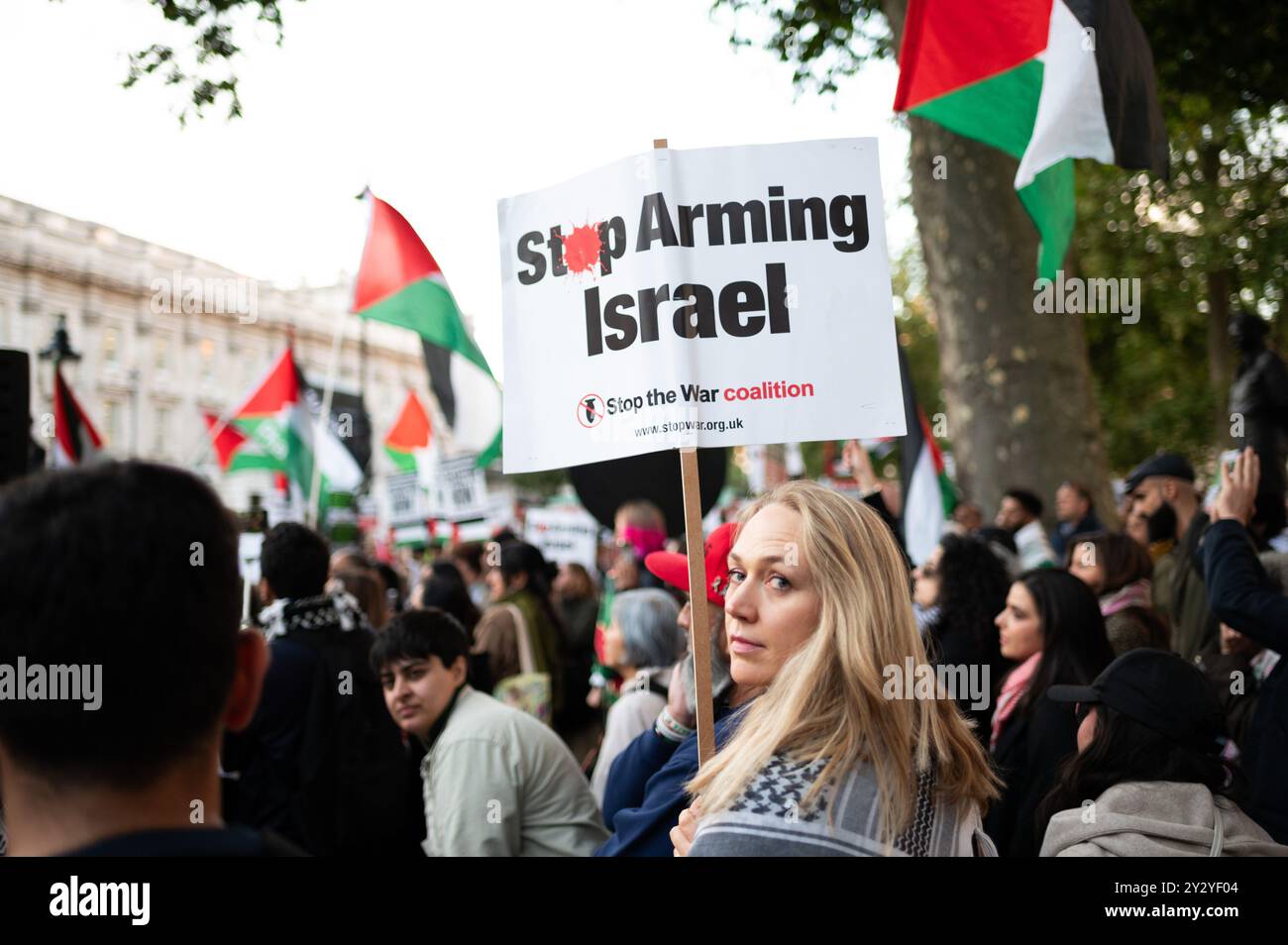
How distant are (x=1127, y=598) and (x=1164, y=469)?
71.1 inches

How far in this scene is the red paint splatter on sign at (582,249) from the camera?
3.50 metres

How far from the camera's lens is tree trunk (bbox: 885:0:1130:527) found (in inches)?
485

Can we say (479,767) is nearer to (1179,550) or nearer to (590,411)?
(590,411)

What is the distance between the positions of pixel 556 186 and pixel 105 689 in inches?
91.9

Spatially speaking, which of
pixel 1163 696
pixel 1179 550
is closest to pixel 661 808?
pixel 1163 696

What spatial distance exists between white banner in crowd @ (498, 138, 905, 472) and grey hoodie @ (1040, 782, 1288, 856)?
1040 mm

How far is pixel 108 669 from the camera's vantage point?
4.97 ft

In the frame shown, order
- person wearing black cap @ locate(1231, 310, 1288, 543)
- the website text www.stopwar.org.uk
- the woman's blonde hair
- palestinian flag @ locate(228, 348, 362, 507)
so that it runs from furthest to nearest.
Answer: palestinian flag @ locate(228, 348, 362, 507), person wearing black cap @ locate(1231, 310, 1288, 543), the website text www.stopwar.org.uk, the woman's blonde hair

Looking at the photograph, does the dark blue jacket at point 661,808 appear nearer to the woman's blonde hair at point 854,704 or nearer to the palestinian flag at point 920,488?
the woman's blonde hair at point 854,704

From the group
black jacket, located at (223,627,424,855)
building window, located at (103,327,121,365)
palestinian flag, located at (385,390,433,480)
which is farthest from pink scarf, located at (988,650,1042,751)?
building window, located at (103,327,121,365)

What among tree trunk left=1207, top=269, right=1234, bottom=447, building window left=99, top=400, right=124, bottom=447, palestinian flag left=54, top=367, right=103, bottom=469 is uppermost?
building window left=99, top=400, right=124, bottom=447

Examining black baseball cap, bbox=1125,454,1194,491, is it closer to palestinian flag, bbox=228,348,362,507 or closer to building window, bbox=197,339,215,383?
palestinian flag, bbox=228,348,362,507
